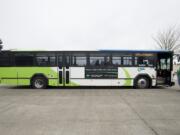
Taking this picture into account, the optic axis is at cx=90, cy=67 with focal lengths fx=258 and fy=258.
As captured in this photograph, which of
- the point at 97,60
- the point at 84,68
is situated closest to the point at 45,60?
the point at 84,68

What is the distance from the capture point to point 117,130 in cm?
678

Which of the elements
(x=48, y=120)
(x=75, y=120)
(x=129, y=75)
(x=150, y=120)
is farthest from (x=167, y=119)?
(x=129, y=75)

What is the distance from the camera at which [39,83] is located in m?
18.4

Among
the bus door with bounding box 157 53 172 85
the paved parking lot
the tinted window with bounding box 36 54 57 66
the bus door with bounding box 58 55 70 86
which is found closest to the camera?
the paved parking lot

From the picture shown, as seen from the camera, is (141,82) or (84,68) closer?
(84,68)

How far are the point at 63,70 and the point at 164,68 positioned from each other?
23.7ft

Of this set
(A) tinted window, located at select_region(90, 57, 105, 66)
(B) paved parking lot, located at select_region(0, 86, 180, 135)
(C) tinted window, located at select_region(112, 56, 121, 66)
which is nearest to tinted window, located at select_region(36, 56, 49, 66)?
(A) tinted window, located at select_region(90, 57, 105, 66)

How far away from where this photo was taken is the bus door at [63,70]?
1812 centimetres

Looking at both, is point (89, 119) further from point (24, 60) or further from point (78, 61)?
point (24, 60)

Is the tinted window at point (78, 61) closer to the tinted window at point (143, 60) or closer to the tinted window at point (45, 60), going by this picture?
the tinted window at point (45, 60)

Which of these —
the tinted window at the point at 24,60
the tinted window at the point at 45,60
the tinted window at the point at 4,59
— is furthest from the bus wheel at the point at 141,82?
the tinted window at the point at 4,59

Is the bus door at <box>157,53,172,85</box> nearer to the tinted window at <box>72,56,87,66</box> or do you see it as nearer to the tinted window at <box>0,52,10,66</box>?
the tinted window at <box>72,56,87,66</box>

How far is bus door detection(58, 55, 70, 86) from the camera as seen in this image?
18125 mm

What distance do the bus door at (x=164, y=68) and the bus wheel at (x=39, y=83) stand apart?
810cm
